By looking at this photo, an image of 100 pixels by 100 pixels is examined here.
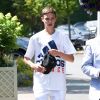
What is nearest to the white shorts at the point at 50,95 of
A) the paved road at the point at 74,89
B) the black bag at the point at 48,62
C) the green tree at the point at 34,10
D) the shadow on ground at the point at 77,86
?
the black bag at the point at 48,62

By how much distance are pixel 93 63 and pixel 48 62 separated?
0.94m

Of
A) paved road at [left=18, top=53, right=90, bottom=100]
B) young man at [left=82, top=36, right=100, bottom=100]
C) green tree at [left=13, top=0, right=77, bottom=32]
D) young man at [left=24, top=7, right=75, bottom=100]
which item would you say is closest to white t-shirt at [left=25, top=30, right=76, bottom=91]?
young man at [left=24, top=7, right=75, bottom=100]

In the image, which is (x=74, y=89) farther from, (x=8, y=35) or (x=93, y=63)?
(x=93, y=63)

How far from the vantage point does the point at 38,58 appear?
6.02m

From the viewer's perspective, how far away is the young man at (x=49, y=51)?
19.4ft

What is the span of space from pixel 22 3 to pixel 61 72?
32.0 meters

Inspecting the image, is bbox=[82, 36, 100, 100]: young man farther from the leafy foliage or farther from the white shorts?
the leafy foliage

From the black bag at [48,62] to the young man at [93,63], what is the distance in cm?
89

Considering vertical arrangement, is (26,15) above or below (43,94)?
above

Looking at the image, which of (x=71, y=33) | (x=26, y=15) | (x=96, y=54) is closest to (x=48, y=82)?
(x=96, y=54)

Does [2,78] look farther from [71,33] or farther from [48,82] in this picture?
[71,33]

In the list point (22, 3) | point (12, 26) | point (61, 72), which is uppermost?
point (22, 3)

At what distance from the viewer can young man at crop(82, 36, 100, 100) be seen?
16.0ft

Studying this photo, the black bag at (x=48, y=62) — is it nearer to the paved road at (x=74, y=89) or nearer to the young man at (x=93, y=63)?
the young man at (x=93, y=63)
